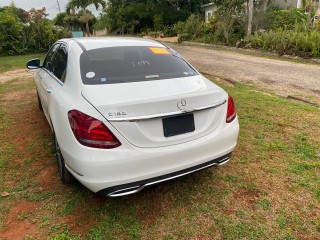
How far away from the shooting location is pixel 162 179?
2.43m

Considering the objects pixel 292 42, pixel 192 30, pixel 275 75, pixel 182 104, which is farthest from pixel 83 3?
pixel 182 104

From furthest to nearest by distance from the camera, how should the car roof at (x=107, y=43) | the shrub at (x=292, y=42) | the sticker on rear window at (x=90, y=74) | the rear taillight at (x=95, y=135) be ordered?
the shrub at (x=292, y=42)
the car roof at (x=107, y=43)
the sticker on rear window at (x=90, y=74)
the rear taillight at (x=95, y=135)

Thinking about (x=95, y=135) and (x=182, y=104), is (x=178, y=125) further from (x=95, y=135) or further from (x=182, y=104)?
(x=95, y=135)

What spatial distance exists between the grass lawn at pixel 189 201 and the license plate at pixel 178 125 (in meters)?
0.81

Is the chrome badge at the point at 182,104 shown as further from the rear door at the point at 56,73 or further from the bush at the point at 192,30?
the bush at the point at 192,30

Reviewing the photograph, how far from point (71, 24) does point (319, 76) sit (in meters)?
42.5

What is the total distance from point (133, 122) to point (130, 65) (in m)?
1.02

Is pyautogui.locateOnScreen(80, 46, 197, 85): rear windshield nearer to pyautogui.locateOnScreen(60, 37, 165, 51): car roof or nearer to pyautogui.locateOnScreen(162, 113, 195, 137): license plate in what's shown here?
pyautogui.locateOnScreen(60, 37, 165, 51): car roof

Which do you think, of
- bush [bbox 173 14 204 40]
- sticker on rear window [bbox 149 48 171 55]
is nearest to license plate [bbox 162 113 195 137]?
sticker on rear window [bbox 149 48 171 55]

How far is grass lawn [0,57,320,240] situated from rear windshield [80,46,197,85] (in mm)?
1194

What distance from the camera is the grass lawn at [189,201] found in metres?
2.44

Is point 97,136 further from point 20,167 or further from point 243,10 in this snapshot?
point 243,10

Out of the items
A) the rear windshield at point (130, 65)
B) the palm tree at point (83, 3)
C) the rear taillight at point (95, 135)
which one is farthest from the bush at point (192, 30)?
the rear taillight at point (95, 135)

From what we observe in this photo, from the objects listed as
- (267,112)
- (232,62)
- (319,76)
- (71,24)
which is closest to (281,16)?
(232,62)
